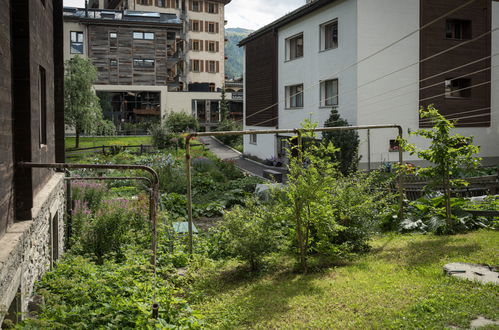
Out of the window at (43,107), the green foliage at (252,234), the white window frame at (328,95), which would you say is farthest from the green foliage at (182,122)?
the green foliage at (252,234)

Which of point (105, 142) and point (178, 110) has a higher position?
point (178, 110)

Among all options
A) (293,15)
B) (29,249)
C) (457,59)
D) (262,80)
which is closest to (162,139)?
(262,80)

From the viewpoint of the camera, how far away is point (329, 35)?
82.7ft

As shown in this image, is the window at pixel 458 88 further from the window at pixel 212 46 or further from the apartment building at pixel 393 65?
the window at pixel 212 46

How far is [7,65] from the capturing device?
5.98m

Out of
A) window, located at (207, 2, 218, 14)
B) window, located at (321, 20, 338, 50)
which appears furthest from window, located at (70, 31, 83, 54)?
window, located at (321, 20, 338, 50)

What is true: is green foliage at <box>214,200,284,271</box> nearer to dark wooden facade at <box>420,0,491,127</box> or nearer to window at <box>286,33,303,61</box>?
dark wooden facade at <box>420,0,491,127</box>

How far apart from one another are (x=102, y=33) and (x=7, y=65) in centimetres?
4592

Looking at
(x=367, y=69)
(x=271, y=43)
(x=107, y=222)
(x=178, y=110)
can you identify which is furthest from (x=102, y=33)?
(x=107, y=222)

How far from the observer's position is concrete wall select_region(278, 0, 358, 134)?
22.8m

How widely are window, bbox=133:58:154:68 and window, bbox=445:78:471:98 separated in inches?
1335

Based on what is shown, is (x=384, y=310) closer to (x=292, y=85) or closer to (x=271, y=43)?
(x=292, y=85)

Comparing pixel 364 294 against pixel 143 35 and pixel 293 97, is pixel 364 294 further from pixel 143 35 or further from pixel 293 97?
pixel 143 35

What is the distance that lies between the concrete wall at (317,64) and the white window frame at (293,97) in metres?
0.27
